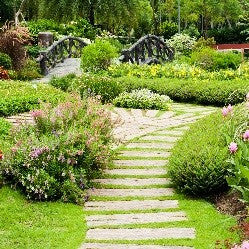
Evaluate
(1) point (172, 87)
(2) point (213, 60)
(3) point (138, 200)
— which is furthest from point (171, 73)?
(3) point (138, 200)

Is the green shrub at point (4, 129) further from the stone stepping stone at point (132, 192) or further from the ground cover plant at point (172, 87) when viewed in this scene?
the ground cover plant at point (172, 87)

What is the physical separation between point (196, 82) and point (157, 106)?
2.74 metres

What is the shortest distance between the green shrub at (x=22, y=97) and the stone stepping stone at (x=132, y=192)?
3080mm

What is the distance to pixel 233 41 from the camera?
4797 centimetres

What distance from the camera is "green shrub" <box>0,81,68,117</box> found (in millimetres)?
11219

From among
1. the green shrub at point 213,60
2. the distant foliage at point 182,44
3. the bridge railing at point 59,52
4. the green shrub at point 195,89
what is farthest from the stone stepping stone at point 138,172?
the distant foliage at point 182,44

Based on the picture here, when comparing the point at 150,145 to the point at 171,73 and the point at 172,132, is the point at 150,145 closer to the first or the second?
the point at 172,132

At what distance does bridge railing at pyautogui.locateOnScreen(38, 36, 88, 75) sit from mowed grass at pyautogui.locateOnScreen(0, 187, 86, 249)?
46.6 ft

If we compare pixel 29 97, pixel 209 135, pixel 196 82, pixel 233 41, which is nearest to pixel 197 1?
pixel 233 41

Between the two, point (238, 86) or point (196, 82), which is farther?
point (196, 82)

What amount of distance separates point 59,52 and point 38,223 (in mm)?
16906

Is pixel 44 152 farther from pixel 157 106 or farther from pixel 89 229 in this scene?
pixel 157 106

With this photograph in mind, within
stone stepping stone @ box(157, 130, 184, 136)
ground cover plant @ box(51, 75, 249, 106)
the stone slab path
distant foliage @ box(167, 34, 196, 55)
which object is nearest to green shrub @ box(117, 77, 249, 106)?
ground cover plant @ box(51, 75, 249, 106)

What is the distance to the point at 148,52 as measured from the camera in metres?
24.3
